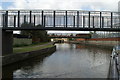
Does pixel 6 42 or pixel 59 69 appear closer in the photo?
pixel 59 69

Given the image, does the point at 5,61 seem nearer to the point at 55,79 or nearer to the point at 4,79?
the point at 4,79

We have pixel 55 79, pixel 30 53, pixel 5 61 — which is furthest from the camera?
pixel 30 53

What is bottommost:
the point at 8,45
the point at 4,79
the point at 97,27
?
the point at 4,79

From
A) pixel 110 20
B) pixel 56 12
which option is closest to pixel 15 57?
pixel 56 12

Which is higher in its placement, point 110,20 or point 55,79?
point 110,20

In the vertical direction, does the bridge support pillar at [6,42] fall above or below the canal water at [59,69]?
above

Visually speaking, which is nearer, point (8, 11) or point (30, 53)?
point (8, 11)

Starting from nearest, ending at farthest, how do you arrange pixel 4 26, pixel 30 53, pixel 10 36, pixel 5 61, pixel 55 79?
1. pixel 55 79
2. pixel 5 61
3. pixel 4 26
4. pixel 10 36
5. pixel 30 53

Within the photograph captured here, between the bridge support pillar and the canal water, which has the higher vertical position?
the bridge support pillar

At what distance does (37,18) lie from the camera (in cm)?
2298

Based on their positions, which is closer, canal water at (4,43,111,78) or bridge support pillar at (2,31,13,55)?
canal water at (4,43,111,78)

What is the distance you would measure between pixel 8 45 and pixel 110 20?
13.8m

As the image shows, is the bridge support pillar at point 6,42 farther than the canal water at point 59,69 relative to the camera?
Yes

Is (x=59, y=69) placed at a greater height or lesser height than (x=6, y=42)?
lesser
